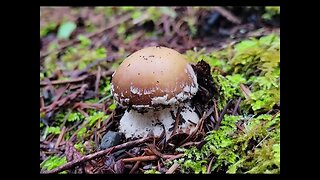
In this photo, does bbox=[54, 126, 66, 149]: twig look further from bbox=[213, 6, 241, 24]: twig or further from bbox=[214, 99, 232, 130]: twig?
bbox=[213, 6, 241, 24]: twig

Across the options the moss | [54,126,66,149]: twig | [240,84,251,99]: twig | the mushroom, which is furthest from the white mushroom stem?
[54,126,66,149]: twig

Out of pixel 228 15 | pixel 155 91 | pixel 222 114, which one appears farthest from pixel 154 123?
pixel 228 15

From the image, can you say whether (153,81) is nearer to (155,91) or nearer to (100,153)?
(155,91)

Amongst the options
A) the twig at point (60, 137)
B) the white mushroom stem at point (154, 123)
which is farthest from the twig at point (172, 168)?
the twig at point (60, 137)

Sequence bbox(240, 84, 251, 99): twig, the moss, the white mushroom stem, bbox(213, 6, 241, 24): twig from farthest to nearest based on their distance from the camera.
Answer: bbox(213, 6, 241, 24): twig, bbox(240, 84, 251, 99): twig, the white mushroom stem, the moss

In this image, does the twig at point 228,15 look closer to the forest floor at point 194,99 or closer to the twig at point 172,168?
the forest floor at point 194,99
